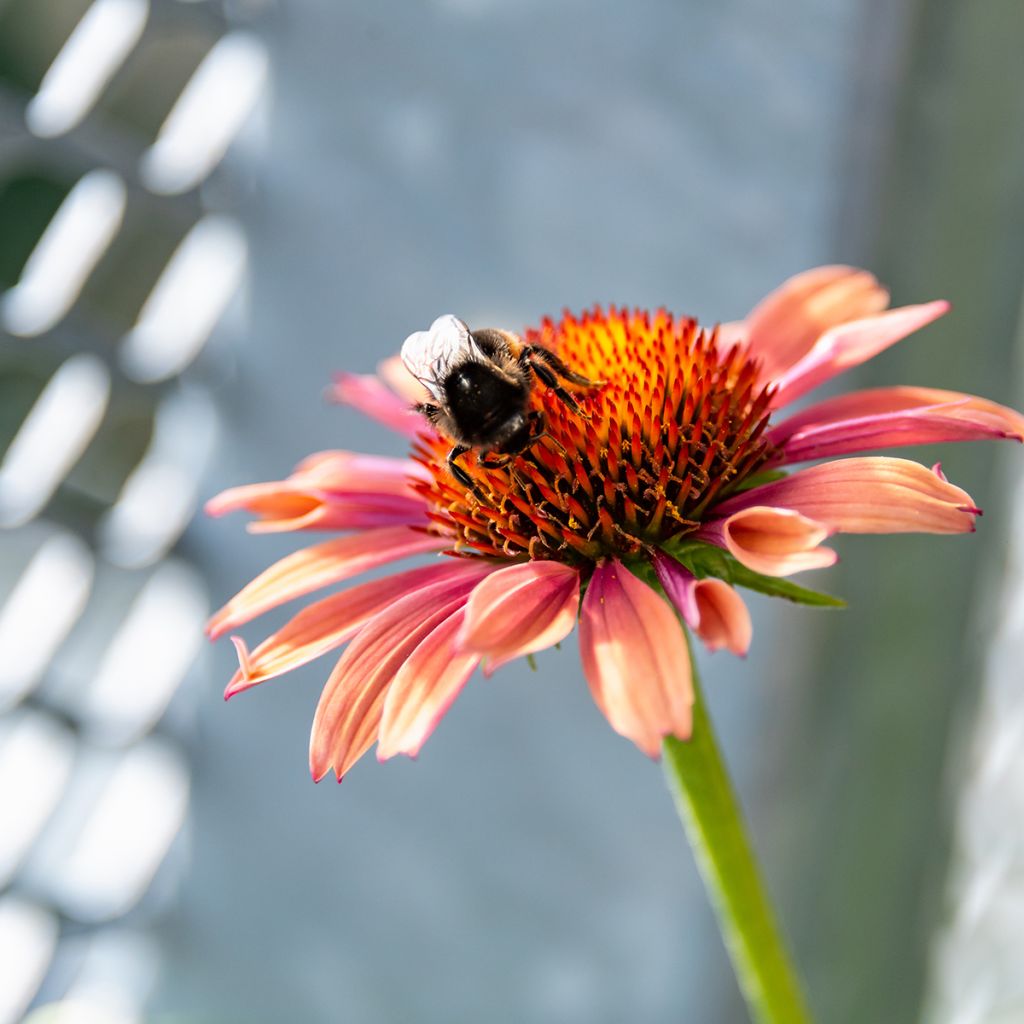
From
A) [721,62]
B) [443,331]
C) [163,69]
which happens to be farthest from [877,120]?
[163,69]

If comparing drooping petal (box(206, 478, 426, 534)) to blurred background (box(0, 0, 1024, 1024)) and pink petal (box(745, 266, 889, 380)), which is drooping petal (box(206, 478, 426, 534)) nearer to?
pink petal (box(745, 266, 889, 380))

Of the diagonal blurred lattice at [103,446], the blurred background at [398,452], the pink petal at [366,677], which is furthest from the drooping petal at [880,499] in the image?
the diagonal blurred lattice at [103,446]

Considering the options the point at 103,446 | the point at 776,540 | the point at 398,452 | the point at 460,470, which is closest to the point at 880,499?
the point at 776,540

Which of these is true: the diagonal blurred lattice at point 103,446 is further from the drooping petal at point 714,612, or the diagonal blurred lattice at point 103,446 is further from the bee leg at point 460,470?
the drooping petal at point 714,612

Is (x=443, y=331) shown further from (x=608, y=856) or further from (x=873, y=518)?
(x=608, y=856)

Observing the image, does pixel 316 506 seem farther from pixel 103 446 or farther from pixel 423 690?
pixel 103 446

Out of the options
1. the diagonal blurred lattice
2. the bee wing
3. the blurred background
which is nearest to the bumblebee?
the bee wing
